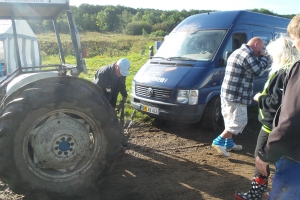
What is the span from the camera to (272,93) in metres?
2.47

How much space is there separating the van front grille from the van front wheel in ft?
2.66

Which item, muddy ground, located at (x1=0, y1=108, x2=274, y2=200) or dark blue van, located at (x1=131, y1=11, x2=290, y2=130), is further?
dark blue van, located at (x1=131, y1=11, x2=290, y2=130)

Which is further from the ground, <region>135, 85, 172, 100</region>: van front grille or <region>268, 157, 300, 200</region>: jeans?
<region>268, 157, 300, 200</region>: jeans

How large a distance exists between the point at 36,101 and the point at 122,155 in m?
2.05

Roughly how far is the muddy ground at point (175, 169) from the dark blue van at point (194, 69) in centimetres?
45

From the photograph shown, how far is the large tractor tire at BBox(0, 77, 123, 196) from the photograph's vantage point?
2.81 metres

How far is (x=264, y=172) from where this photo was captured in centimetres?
224

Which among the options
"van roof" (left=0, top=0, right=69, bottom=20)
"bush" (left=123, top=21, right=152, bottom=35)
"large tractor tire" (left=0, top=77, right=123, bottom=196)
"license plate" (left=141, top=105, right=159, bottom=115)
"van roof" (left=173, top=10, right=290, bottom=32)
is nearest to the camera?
"large tractor tire" (left=0, top=77, right=123, bottom=196)

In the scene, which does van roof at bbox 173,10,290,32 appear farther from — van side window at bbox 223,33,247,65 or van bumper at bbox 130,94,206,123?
van bumper at bbox 130,94,206,123

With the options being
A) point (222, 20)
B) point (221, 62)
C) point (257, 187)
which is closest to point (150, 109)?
point (221, 62)

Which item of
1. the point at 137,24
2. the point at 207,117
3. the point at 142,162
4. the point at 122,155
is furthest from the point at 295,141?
the point at 137,24

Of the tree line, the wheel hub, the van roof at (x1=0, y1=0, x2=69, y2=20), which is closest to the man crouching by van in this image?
the wheel hub

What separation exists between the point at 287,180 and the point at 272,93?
0.81 m

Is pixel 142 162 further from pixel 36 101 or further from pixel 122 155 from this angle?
pixel 36 101
